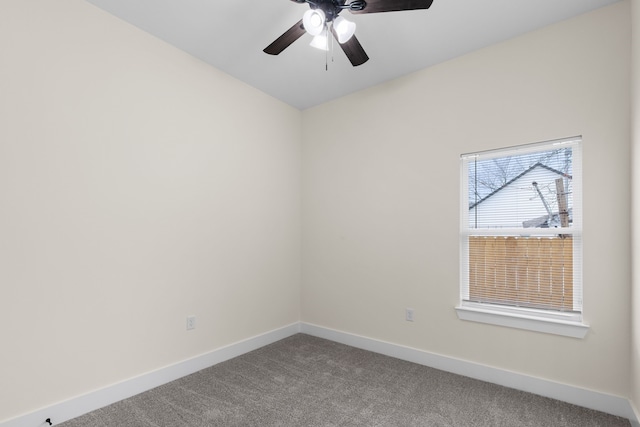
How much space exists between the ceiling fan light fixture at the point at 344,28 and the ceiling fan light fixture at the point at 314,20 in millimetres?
103

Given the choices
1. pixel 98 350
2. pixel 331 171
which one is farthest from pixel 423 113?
pixel 98 350

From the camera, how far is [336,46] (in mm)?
2754

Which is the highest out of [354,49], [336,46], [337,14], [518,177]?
[336,46]

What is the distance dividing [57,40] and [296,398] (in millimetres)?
2962

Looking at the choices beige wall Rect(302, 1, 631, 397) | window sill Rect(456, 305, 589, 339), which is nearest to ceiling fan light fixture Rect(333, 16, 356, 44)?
beige wall Rect(302, 1, 631, 397)

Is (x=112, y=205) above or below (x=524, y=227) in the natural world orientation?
above

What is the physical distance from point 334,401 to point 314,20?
2.55 metres

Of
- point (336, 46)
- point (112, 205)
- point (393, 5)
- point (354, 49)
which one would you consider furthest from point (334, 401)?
point (336, 46)

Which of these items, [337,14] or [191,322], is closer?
[337,14]

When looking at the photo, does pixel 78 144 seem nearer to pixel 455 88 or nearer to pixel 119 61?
pixel 119 61

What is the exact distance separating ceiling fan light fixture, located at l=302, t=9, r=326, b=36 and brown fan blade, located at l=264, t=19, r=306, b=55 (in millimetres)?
72

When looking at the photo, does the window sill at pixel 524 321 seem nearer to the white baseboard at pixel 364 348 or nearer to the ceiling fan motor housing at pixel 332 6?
the white baseboard at pixel 364 348

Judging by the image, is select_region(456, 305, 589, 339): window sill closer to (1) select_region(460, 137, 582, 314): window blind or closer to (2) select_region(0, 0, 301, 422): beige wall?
(1) select_region(460, 137, 582, 314): window blind

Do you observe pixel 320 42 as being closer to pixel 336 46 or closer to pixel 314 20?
pixel 314 20
